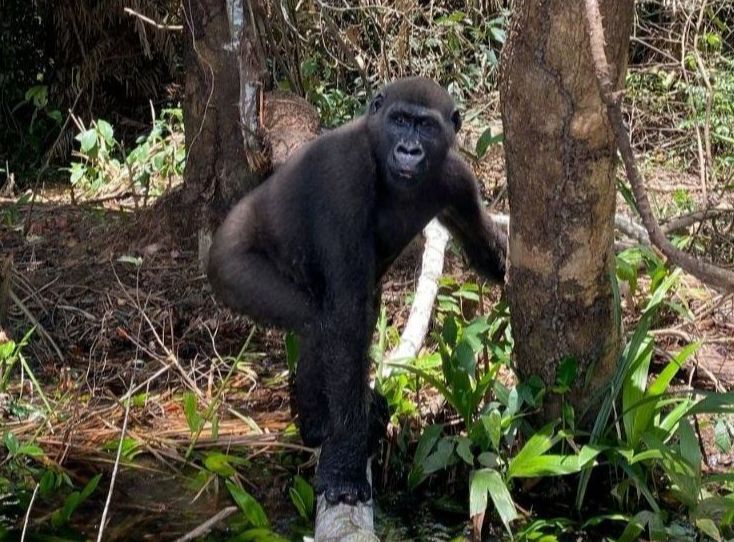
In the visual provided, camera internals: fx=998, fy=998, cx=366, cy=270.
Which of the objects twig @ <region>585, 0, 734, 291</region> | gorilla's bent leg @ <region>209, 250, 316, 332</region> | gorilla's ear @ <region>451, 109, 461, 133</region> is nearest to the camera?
twig @ <region>585, 0, 734, 291</region>

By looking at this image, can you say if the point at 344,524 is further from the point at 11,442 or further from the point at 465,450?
the point at 11,442

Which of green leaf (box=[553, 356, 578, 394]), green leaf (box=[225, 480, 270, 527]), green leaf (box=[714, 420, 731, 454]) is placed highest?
green leaf (box=[553, 356, 578, 394])

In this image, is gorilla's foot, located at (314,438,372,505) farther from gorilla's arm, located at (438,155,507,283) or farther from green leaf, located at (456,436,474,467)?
gorilla's arm, located at (438,155,507,283)

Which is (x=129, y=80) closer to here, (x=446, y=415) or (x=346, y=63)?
(x=346, y=63)

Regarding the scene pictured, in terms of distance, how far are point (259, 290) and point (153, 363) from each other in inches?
77.5

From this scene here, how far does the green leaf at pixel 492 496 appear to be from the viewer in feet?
15.3

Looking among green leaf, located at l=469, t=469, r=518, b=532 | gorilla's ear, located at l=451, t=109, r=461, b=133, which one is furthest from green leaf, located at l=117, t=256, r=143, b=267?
green leaf, located at l=469, t=469, r=518, b=532

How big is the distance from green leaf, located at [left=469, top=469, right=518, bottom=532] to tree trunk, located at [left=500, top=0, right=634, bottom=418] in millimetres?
564

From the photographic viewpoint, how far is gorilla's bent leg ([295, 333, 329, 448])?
5035 mm

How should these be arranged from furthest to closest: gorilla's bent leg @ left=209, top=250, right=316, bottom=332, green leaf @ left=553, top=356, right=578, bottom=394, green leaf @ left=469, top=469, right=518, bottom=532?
gorilla's bent leg @ left=209, top=250, right=316, bottom=332
green leaf @ left=553, top=356, right=578, bottom=394
green leaf @ left=469, top=469, right=518, bottom=532

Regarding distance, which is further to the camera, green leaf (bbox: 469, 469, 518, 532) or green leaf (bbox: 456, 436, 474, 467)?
green leaf (bbox: 456, 436, 474, 467)

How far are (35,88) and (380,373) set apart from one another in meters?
8.15

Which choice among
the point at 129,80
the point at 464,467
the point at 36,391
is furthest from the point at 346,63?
the point at 464,467

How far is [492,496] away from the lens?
4.71 meters
